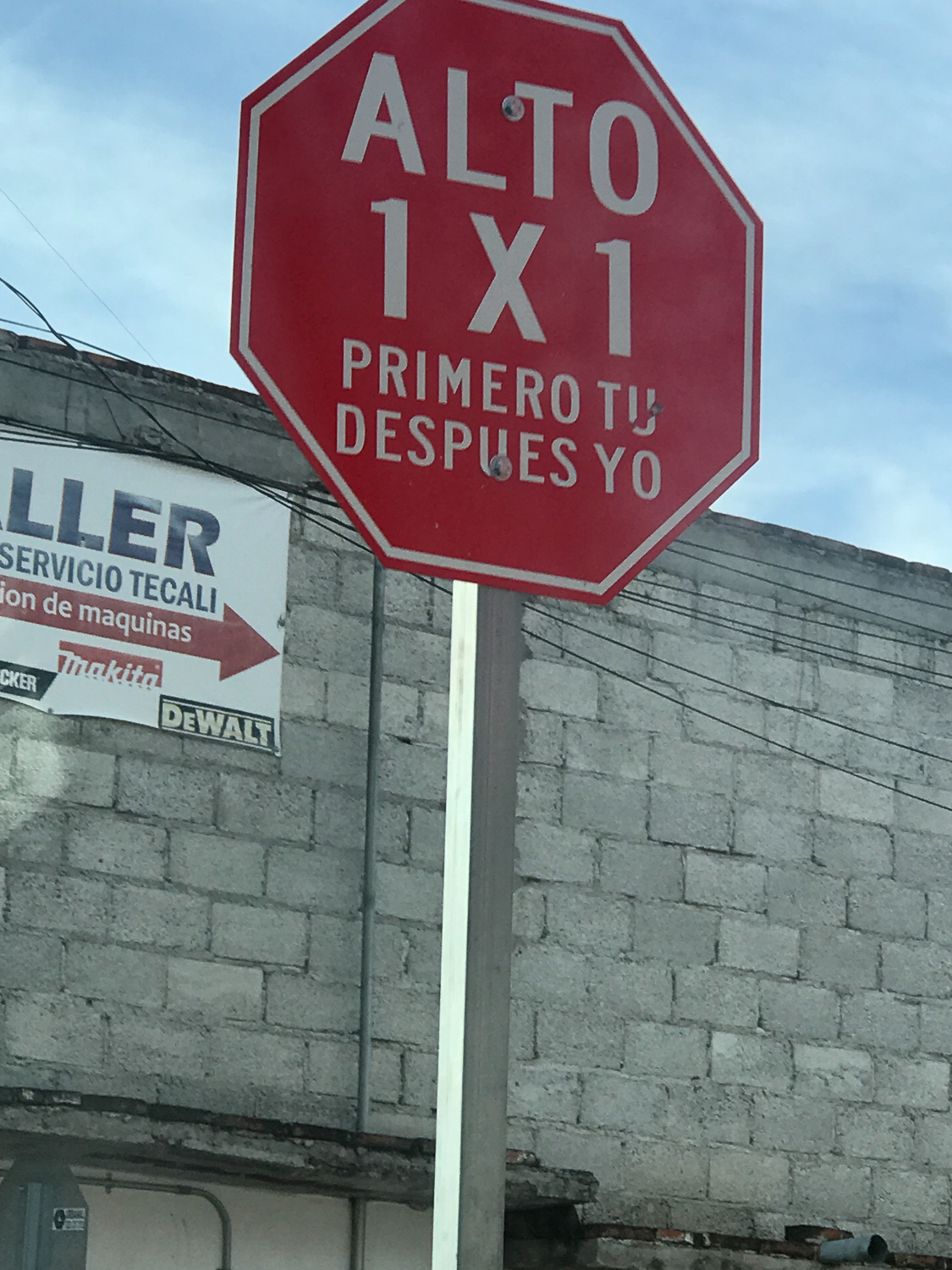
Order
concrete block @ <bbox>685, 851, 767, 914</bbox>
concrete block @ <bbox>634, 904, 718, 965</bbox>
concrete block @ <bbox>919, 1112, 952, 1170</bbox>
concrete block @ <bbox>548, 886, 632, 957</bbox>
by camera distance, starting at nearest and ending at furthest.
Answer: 1. concrete block @ <bbox>548, 886, 632, 957</bbox>
2. concrete block @ <bbox>634, 904, 718, 965</bbox>
3. concrete block @ <bbox>685, 851, 767, 914</bbox>
4. concrete block @ <bbox>919, 1112, 952, 1170</bbox>

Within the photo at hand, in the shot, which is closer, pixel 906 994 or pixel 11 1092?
pixel 11 1092

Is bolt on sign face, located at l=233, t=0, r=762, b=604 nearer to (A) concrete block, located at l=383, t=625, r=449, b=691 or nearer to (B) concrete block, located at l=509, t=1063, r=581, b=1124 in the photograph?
(A) concrete block, located at l=383, t=625, r=449, b=691

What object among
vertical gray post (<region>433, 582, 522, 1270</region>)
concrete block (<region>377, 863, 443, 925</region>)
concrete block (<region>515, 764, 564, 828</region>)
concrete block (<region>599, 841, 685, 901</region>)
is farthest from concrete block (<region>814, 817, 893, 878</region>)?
vertical gray post (<region>433, 582, 522, 1270</region>)

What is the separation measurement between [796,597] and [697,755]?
45.4 inches

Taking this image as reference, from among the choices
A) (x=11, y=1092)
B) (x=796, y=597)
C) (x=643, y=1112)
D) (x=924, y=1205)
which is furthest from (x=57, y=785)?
(x=924, y=1205)

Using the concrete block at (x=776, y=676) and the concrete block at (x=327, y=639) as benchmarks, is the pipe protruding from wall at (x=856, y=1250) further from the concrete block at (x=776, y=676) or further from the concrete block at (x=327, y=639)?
the concrete block at (x=327, y=639)

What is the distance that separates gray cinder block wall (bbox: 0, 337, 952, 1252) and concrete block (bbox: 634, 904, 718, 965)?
0.05 ft

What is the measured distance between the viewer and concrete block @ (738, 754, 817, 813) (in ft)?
33.4

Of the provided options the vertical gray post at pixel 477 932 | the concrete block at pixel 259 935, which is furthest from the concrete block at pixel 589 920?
the vertical gray post at pixel 477 932

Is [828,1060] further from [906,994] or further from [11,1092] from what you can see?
[11,1092]

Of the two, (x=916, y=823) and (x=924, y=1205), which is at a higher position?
(x=916, y=823)

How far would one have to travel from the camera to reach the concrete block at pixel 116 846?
840 centimetres

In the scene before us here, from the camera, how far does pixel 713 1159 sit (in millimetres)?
9633

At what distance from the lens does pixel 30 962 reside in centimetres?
822
